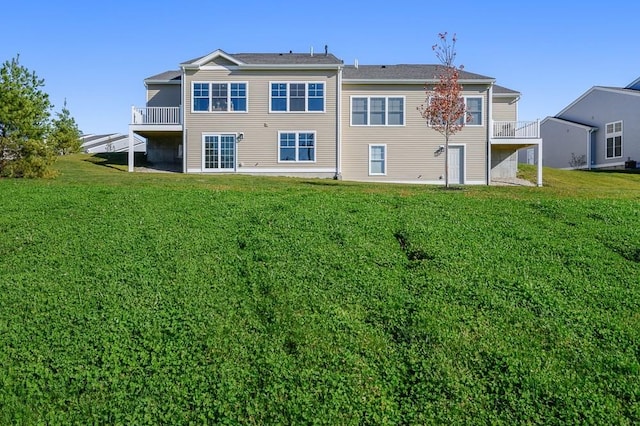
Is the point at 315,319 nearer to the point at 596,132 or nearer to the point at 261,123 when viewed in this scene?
the point at 261,123

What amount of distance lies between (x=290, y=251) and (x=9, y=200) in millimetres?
6052

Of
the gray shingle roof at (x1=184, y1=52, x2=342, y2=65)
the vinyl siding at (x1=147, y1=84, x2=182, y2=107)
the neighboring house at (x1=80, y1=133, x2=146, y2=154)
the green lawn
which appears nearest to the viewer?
the green lawn

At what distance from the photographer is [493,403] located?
4480 millimetres

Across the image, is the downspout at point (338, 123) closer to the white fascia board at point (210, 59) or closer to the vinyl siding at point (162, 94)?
the white fascia board at point (210, 59)

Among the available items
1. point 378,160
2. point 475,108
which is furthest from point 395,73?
point 378,160

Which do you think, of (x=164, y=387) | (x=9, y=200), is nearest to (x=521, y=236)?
(x=164, y=387)

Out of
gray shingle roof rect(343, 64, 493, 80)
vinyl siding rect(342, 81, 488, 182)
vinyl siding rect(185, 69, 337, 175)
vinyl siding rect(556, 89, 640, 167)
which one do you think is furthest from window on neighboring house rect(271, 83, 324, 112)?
vinyl siding rect(556, 89, 640, 167)

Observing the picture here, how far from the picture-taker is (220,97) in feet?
76.8

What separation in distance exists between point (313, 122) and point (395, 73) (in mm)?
4852

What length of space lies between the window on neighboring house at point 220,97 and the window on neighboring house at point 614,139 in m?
25.0

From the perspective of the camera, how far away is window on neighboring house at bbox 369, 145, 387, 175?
79.6ft

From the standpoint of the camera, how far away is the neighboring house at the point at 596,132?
33219 millimetres

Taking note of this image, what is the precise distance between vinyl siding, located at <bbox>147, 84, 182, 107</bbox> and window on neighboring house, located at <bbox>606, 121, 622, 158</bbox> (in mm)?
27529

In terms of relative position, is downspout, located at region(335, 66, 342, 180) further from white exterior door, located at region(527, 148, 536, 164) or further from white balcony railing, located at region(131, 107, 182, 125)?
white exterior door, located at region(527, 148, 536, 164)
